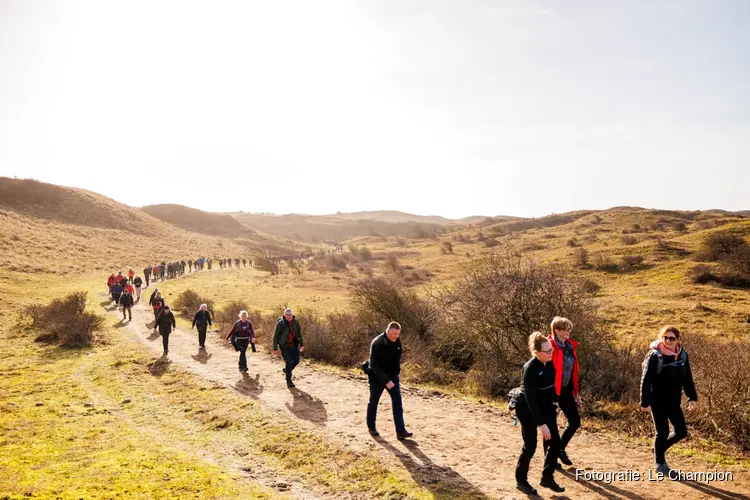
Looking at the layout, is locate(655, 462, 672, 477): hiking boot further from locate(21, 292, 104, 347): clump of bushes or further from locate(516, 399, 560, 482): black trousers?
locate(21, 292, 104, 347): clump of bushes

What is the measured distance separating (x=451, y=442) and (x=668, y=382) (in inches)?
133

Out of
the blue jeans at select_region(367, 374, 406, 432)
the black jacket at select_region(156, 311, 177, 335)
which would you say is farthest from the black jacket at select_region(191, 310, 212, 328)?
the blue jeans at select_region(367, 374, 406, 432)

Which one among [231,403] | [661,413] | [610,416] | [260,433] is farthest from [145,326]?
[661,413]

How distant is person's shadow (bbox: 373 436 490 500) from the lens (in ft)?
18.6

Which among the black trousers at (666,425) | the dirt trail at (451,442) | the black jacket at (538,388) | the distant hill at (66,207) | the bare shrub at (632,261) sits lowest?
the dirt trail at (451,442)

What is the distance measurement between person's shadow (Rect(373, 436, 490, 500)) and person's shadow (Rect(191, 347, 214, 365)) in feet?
28.2

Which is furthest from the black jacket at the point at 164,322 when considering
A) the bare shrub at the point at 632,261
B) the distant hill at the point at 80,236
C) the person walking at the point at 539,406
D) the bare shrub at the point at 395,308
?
the bare shrub at the point at 632,261

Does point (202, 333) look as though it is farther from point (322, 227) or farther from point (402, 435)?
point (322, 227)

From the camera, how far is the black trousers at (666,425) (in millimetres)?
5551

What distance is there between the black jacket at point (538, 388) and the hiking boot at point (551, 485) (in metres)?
0.97

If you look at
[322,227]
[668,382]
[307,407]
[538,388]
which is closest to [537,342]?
[538,388]

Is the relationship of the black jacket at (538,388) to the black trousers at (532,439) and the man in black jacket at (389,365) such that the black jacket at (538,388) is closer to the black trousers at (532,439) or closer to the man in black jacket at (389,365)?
the black trousers at (532,439)

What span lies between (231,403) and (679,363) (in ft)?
27.2

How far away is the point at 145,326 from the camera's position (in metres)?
19.4
